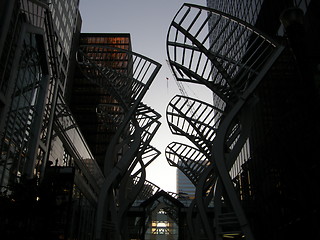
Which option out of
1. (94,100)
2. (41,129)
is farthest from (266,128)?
(94,100)

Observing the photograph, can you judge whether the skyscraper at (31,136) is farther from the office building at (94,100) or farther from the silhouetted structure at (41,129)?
the office building at (94,100)

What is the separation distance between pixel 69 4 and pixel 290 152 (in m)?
63.7

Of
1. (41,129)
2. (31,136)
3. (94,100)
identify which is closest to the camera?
(31,136)

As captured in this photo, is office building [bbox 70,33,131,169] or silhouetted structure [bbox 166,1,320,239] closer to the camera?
silhouetted structure [bbox 166,1,320,239]

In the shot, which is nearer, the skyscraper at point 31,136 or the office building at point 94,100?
the skyscraper at point 31,136

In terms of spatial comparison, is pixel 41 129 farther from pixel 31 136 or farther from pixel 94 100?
pixel 94 100

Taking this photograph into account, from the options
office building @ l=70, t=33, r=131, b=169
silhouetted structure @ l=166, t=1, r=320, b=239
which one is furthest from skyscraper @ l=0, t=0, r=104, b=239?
office building @ l=70, t=33, r=131, b=169

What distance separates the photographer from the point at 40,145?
2762 centimetres

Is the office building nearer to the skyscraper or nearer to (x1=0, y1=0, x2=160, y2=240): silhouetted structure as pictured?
(x1=0, y1=0, x2=160, y2=240): silhouetted structure

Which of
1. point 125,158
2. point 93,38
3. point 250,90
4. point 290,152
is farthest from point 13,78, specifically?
point 93,38

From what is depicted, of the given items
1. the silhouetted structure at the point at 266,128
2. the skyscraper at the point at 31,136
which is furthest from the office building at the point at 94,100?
the silhouetted structure at the point at 266,128

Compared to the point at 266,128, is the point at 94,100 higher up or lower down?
higher up

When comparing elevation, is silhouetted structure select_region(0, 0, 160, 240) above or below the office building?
below

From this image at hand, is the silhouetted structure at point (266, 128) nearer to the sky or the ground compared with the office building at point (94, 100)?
nearer to the ground
